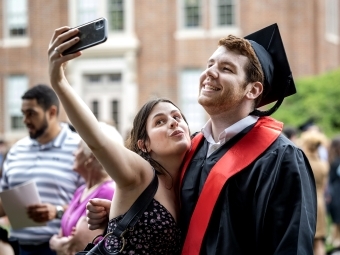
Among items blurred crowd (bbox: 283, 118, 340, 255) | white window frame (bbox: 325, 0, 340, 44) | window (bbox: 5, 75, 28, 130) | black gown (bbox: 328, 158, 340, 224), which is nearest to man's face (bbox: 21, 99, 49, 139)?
blurred crowd (bbox: 283, 118, 340, 255)

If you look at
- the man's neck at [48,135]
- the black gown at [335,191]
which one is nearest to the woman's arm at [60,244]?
the man's neck at [48,135]

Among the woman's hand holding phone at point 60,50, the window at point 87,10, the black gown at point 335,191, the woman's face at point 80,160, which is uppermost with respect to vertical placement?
the window at point 87,10

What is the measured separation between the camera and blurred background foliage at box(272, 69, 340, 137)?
66.1 ft

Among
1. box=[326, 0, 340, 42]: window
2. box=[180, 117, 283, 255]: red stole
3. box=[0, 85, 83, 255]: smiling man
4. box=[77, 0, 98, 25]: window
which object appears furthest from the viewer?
box=[326, 0, 340, 42]: window

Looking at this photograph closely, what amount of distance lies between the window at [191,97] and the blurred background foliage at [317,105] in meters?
3.48

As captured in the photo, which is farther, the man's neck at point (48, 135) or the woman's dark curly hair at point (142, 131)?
the man's neck at point (48, 135)

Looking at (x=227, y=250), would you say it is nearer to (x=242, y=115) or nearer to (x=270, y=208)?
(x=270, y=208)

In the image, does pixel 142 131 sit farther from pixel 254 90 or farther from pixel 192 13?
pixel 192 13

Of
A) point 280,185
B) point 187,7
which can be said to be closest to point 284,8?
point 187,7

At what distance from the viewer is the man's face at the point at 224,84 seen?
11.4 ft

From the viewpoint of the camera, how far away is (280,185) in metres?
3.24

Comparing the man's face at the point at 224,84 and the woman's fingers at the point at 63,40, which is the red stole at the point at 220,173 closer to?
the man's face at the point at 224,84

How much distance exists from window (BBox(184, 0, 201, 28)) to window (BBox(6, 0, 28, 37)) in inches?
223

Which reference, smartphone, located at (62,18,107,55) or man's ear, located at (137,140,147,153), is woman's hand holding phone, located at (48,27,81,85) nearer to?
smartphone, located at (62,18,107,55)
